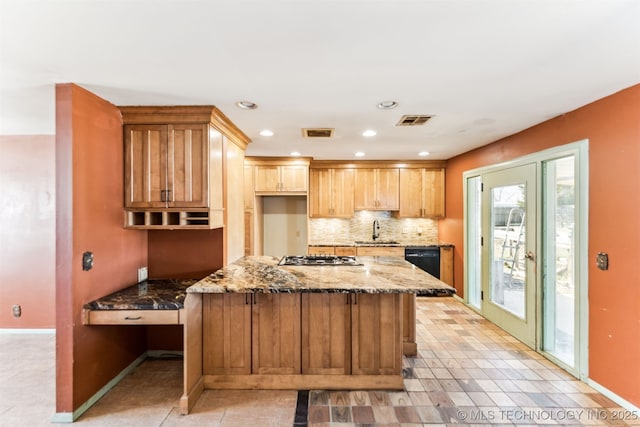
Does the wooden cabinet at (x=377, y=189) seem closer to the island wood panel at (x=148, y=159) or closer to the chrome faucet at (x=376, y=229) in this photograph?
the chrome faucet at (x=376, y=229)

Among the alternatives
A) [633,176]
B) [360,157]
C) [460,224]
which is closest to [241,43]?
[633,176]

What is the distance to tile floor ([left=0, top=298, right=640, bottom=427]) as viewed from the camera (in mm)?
2199

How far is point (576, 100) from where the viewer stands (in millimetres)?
2535

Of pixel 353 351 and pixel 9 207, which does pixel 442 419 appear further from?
pixel 9 207

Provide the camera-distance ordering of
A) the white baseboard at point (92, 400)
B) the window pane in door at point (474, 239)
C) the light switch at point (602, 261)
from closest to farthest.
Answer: the white baseboard at point (92, 400), the light switch at point (602, 261), the window pane in door at point (474, 239)

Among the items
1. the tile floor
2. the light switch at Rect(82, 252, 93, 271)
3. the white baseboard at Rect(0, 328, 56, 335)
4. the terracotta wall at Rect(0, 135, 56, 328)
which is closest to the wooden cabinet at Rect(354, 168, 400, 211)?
the tile floor

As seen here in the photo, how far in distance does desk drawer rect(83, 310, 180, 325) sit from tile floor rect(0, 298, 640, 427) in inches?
25.5

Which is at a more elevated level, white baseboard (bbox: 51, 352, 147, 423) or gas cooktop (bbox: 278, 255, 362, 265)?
gas cooktop (bbox: 278, 255, 362, 265)

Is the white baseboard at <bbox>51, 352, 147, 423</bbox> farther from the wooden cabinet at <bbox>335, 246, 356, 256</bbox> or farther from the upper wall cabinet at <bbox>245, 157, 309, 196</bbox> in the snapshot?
the wooden cabinet at <bbox>335, 246, 356, 256</bbox>

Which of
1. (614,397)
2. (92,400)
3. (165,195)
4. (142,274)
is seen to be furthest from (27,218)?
(614,397)

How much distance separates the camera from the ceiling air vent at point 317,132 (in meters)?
3.39

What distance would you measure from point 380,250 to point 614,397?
128 inches

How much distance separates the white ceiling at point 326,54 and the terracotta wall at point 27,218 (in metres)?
0.86

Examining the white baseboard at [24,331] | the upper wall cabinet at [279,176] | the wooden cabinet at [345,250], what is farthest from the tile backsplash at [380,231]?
→ the white baseboard at [24,331]
